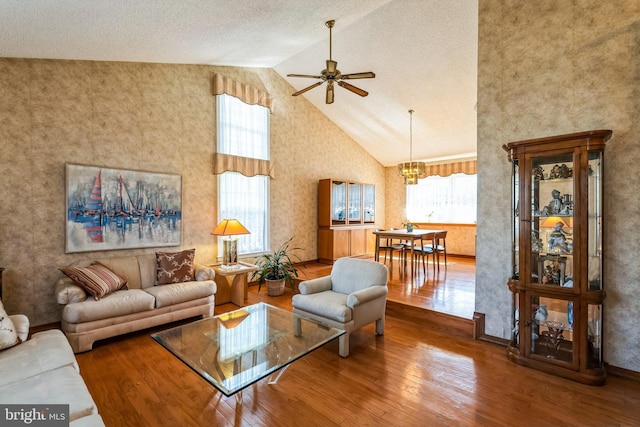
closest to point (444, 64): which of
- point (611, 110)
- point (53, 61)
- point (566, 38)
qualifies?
point (566, 38)

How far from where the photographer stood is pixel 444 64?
4488 millimetres

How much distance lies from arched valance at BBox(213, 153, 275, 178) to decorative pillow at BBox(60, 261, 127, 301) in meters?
2.11

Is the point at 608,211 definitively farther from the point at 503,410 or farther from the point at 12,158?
the point at 12,158

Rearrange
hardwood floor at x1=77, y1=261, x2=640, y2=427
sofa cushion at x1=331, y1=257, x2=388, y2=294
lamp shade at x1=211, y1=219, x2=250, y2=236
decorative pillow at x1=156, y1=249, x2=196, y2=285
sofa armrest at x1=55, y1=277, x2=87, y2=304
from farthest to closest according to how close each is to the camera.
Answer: lamp shade at x1=211, y1=219, x2=250, y2=236 < decorative pillow at x1=156, y1=249, x2=196, y2=285 < sofa cushion at x1=331, y1=257, x2=388, y2=294 < sofa armrest at x1=55, y1=277, x2=87, y2=304 < hardwood floor at x1=77, y1=261, x2=640, y2=427

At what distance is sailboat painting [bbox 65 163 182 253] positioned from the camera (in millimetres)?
3518

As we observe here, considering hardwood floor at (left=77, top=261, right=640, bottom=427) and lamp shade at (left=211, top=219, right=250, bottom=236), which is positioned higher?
lamp shade at (left=211, top=219, right=250, bottom=236)

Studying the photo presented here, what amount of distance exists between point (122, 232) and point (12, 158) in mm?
1283

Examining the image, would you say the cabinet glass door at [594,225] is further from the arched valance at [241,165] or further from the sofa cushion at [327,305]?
the arched valance at [241,165]

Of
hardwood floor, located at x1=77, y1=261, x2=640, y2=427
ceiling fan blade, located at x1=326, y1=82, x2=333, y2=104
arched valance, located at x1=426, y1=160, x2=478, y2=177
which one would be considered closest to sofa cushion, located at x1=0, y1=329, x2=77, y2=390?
hardwood floor, located at x1=77, y1=261, x2=640, y2=427

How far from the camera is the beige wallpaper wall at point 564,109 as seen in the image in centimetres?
238

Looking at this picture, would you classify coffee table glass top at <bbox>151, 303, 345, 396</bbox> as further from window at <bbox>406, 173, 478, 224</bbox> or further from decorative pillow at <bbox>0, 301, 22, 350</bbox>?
window at <bbox>406, 173, 478, 224</bbox>

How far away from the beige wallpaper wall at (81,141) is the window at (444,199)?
4.28m

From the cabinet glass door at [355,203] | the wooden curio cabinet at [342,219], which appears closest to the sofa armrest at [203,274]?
the wooden curio cabinet at [342,219]

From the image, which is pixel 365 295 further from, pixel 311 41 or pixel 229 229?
pixel 311 41
